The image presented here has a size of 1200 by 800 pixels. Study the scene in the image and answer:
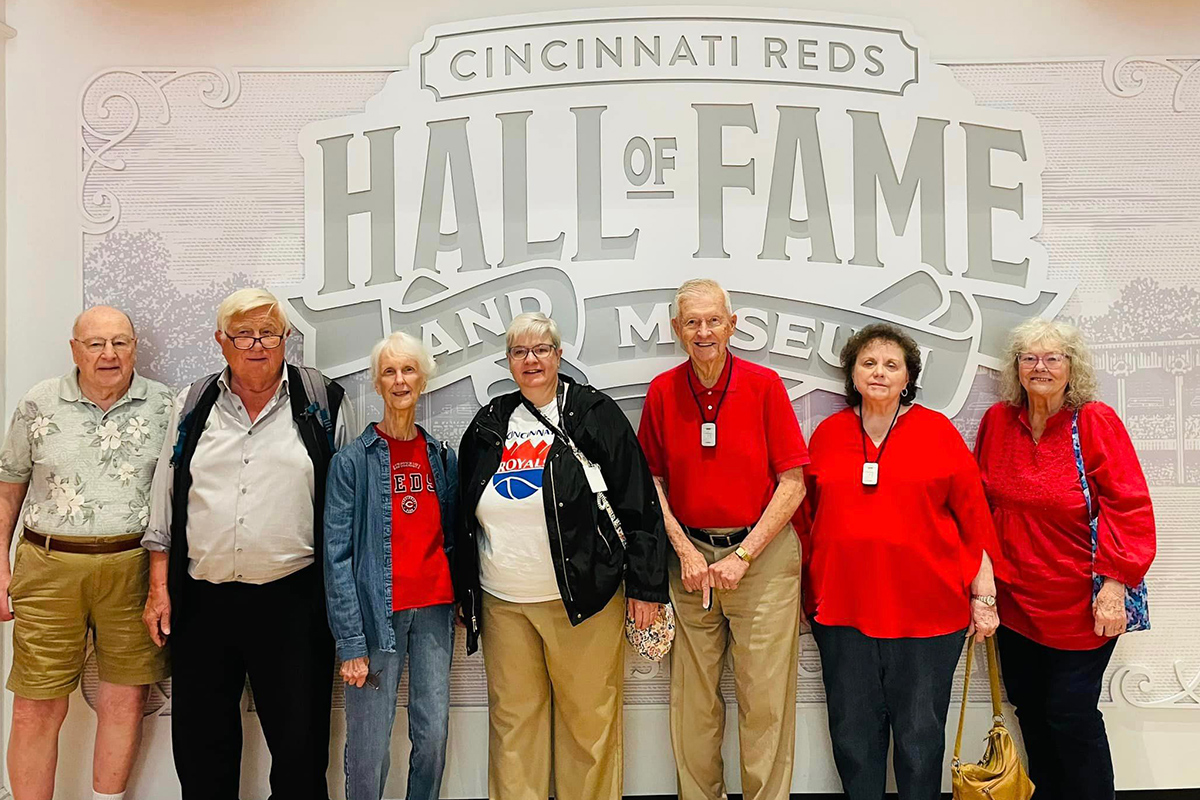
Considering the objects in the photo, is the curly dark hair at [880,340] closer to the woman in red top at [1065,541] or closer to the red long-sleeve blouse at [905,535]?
the red long-sleeve blouse at [905,535]

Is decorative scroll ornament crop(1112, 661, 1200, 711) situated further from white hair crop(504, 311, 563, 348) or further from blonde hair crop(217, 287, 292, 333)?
blonde hair crop(217, 287, 292, 333)

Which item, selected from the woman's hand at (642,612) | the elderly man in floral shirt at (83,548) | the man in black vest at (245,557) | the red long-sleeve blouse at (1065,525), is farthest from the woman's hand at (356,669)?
the red long-sleeve blouse at (1065,525)

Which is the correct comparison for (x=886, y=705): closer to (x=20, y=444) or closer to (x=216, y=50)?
(x=20, y=444)

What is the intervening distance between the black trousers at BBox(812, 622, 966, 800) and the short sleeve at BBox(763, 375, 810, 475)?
610 mm

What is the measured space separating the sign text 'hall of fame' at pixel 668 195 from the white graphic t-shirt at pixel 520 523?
523 millimetres

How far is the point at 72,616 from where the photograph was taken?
2.56 metres

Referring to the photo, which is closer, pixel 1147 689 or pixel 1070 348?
pixel 1070 348

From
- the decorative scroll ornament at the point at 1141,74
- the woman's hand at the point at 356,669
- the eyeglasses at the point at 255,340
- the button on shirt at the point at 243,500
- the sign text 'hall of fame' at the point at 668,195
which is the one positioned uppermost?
the decorative scroll ornament at the point at 1141,74

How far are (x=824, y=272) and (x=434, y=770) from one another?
91.5 inches

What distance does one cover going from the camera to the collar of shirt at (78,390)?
2.62 meters

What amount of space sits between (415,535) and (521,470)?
1.37ft

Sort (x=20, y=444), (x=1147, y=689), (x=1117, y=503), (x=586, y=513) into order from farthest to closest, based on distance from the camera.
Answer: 1. (x=1147, y=689)
2. (x=20, y=444)
3. (x=1117, y=503)
4. (x=586, y=513)

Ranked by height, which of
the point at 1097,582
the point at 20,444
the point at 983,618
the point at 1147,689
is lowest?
the point at 1147,689

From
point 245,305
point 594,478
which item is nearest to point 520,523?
point 594,478
